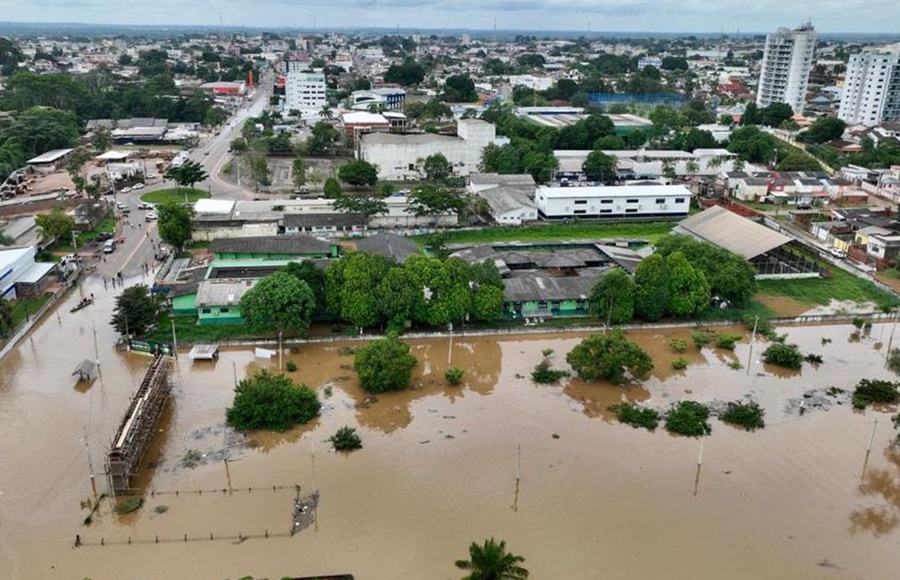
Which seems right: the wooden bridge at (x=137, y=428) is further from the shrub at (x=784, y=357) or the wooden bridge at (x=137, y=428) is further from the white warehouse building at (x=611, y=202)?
the white warehouse building at (x=611, y=202)

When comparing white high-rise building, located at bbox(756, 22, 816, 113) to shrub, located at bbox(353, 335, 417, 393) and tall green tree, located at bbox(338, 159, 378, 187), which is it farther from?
shrub, located at bbox(353, 335, 417, 393)

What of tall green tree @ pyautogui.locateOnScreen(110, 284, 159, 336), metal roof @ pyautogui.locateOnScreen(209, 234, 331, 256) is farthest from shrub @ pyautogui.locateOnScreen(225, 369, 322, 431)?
metal roof @ pyautogui.locateOnScreen(209, 234, 331, 256)

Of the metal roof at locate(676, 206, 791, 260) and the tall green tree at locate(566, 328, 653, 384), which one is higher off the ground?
the metal roof at locate(676, 206, 791, 260)

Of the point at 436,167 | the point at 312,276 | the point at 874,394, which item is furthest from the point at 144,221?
the point at 874,394

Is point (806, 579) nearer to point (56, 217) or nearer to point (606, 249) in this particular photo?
point (606, 249)

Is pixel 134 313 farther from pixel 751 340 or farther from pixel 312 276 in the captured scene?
pixel 751 340

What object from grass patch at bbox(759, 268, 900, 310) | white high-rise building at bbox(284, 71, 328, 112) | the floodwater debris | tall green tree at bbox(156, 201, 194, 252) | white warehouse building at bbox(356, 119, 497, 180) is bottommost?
the floodwater debris

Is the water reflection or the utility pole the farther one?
the utility pole
